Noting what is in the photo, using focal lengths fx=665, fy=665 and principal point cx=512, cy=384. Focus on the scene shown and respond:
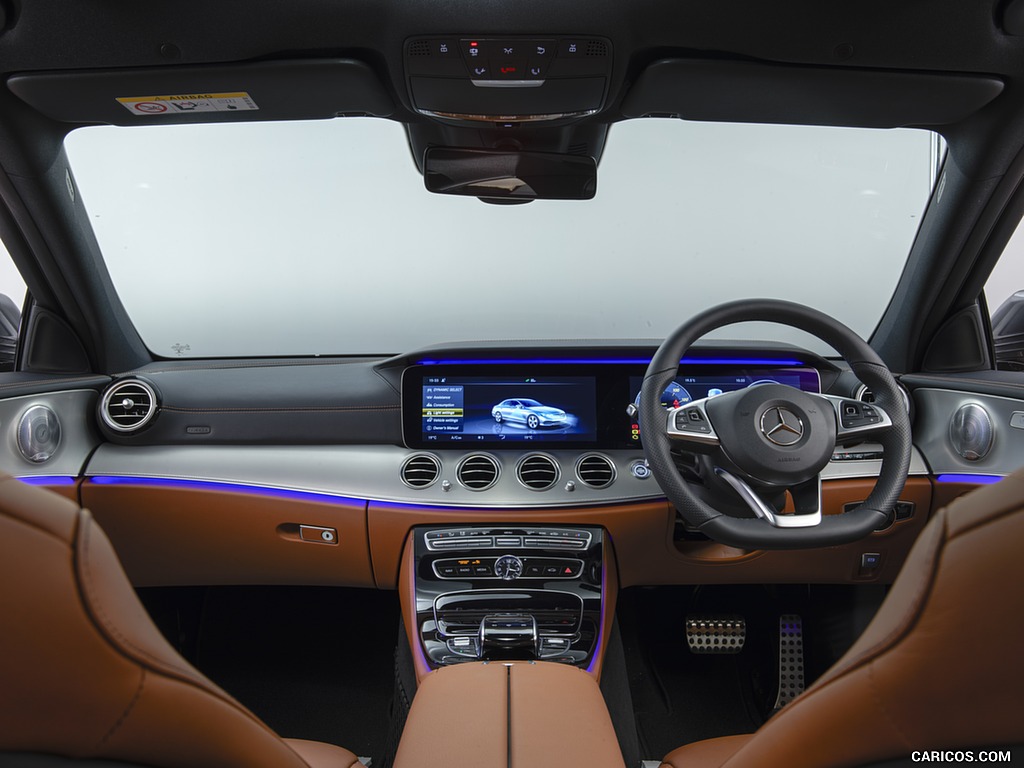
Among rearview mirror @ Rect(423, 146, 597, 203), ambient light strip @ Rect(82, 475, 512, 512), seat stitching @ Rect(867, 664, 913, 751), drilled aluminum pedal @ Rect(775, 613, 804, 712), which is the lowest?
drilled aluminum pedal @ Rect(775, 613, 804, 712)

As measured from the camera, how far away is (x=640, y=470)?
212cm

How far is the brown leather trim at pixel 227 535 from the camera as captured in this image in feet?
7.00

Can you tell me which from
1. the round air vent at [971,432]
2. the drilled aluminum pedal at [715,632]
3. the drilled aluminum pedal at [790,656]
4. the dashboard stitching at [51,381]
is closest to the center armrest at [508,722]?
the drilled aluminum pedal at [715,632]

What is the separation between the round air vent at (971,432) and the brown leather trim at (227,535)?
74.0 inches

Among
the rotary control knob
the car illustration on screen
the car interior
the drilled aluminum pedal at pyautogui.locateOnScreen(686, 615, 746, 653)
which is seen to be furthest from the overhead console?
the drilled aluminum pedal at pyautogui.locateOnScreen(686, 615, 746, 653)

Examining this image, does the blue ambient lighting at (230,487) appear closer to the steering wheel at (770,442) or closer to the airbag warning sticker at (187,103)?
the steering wheel at (770,442)

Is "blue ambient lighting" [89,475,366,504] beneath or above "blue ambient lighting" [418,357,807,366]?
beneath

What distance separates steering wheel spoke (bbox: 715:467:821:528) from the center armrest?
0.54 m

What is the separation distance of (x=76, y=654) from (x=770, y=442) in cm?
140

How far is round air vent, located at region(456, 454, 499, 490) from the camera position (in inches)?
83.5

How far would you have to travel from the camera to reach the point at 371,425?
228cm

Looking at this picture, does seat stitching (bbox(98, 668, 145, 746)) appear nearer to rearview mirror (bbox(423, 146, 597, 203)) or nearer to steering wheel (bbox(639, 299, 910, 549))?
steering wheel (bbox(639, 299, 910, 549))

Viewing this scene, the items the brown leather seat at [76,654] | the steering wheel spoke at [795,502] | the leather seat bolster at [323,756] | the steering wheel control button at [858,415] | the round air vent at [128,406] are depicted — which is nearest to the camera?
the brown leather seat at [76,654]

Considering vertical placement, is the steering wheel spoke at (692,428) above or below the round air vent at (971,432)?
above
